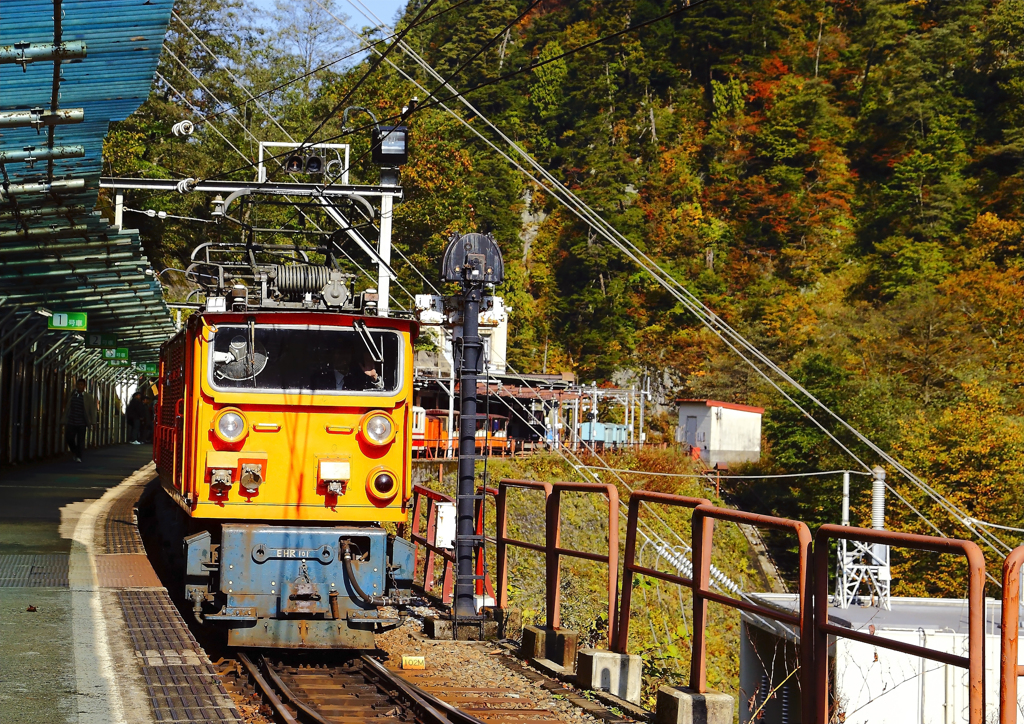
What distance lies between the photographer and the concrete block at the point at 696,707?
741cm

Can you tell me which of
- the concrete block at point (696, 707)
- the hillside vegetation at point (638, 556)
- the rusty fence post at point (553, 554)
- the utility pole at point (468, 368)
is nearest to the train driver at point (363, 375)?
the utility pole at point (468, 368)

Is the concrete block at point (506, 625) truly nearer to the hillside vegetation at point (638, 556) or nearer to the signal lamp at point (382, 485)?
the signal lamp at point (382, 485)

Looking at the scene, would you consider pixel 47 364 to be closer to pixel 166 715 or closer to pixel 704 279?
pixel 166 715

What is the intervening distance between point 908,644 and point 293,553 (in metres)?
Result: 5.47

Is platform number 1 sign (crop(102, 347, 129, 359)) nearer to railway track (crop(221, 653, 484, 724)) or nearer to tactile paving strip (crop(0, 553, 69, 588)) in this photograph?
tactile paving strip (crop(0, 553, 69, 588))

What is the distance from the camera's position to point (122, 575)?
1017 centimetres

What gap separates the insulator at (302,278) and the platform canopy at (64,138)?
3028mm

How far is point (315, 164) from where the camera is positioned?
674 inches

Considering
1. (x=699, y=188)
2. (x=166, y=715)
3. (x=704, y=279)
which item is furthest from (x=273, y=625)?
(x=699, y=188)

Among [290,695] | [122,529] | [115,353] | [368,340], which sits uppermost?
[115,353]

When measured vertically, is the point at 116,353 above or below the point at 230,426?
above

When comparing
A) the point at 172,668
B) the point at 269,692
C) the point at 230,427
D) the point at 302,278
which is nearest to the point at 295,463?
the point at 230,427

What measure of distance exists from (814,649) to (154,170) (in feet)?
154

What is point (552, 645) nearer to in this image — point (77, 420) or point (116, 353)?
point (77, 420)
